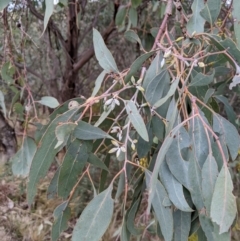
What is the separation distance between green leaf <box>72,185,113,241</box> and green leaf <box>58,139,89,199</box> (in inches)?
2.8

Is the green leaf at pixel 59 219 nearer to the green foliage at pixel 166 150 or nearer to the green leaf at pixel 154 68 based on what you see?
the green foliage at pixel 166 150

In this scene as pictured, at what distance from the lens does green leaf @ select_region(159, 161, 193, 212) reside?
0.58m

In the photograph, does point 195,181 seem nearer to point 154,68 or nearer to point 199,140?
point 199,140

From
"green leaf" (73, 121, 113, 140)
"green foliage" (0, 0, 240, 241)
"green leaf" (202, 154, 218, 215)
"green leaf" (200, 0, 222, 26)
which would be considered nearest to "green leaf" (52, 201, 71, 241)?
"green foliage" (0, 0, 240, 241)

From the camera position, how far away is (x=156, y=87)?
0.67 meters

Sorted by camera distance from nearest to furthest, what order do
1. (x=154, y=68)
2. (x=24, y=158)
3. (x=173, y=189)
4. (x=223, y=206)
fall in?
(x=223, y=206) < (x=173, y=189) < (x=154, y=68) < (x=24, y=158)

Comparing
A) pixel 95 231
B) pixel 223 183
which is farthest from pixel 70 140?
pixel 223 183

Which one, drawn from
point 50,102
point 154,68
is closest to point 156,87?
point 154,68

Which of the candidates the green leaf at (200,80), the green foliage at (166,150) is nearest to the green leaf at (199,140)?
the green foliage at (166,150)

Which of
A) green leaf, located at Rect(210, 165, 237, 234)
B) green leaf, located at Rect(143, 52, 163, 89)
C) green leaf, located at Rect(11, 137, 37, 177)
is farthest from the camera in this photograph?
green leaf, located at Rect(11, 137, 37, 177)

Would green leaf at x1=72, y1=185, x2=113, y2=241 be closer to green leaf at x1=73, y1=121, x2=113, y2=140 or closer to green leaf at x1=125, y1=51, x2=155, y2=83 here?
green leaf at x1=73, y1=121, x2=113, y2=140

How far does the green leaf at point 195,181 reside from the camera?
56 cm

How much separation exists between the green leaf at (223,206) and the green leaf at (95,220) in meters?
0.17

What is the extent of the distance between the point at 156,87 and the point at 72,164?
192 millimetres
